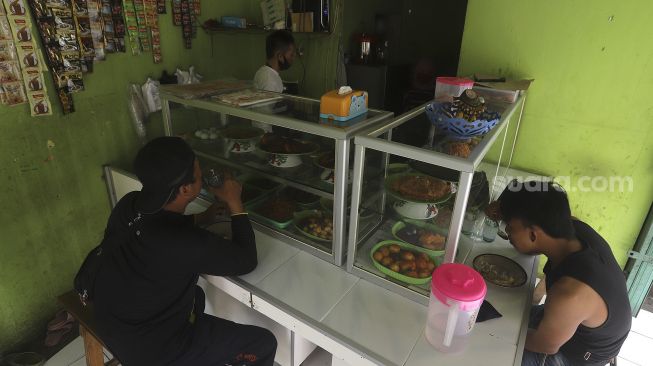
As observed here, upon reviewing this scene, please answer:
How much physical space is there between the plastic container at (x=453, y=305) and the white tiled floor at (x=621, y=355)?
119 cm

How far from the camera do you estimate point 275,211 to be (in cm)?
193

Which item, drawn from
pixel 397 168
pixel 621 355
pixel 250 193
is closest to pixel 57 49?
pixel 250 193

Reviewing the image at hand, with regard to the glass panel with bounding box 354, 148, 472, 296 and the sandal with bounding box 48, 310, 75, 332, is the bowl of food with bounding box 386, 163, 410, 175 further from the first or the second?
the sandal with bounding box 48, 310, 75, 332

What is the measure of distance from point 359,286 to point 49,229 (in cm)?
203

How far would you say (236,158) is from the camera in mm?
1999

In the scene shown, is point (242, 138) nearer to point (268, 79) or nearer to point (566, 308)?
point (268, 79)

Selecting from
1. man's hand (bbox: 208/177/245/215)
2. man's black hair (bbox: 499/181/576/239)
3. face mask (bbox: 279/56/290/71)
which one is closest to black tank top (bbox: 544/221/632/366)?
man's black hair (bbox: 499/181/576/239)

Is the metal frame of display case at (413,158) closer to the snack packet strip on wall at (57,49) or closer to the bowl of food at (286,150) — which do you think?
the bowl of food at (286,150)

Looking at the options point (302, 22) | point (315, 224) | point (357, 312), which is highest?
point (302, 22)

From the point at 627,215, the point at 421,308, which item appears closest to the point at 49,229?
the point at 421,308

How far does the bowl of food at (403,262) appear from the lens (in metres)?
1.46

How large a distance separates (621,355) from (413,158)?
87.3 inches

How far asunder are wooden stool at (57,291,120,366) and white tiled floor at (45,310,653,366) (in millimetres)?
644

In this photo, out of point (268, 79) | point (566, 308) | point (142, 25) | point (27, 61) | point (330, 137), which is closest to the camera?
point (566, 308)
